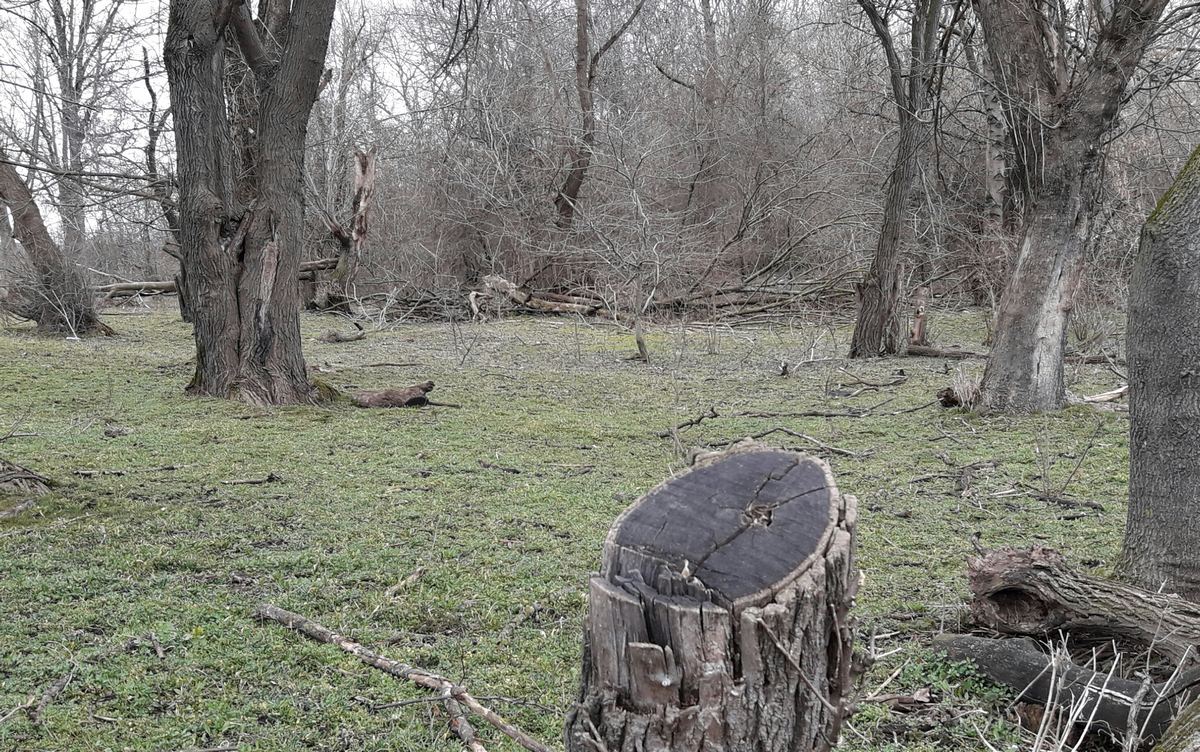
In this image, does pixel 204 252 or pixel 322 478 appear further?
pixel 204 252

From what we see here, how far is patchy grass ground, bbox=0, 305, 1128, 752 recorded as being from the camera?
127 inches

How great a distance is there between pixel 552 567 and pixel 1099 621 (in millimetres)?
2455

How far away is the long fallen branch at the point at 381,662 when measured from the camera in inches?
114

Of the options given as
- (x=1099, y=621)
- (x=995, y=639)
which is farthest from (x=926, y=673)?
(x=1099, y=621)

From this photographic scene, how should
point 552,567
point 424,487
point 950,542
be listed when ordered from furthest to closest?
Answer: point 424,487 → point 950,542 → point 552,567

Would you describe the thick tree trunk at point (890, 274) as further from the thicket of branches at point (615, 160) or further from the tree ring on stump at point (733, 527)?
the tree ring on stump at point (733, 527)

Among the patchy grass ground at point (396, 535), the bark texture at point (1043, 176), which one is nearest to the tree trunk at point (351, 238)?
the patchy grass ground at point (396, 535)

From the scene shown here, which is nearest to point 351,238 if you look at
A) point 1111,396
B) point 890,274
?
point 890,274

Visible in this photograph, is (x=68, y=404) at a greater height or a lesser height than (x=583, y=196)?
lesser

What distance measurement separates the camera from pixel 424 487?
20.8 feet

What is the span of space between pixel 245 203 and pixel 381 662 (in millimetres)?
7080

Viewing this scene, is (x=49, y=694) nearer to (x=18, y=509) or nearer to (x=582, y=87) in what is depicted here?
(x=18, y=509)

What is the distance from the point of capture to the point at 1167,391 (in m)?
3.67

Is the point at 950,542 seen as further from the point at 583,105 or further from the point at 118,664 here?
the point at 583,105
